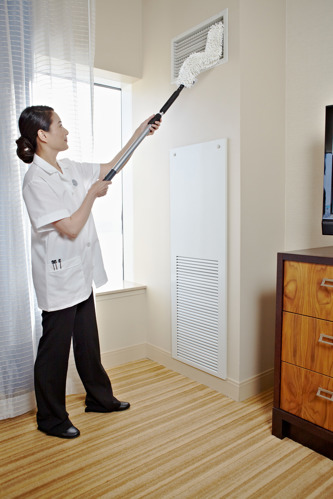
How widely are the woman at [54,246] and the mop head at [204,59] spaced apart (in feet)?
2.58

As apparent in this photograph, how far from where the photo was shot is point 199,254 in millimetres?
2361

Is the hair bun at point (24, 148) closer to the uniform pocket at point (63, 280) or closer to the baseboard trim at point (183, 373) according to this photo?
the uniform pocket at point (63, 280)

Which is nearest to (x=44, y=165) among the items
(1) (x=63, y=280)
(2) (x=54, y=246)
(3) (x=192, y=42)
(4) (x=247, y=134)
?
(2) (x=54, y=246)

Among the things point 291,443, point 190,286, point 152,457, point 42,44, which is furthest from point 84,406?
point 42,44

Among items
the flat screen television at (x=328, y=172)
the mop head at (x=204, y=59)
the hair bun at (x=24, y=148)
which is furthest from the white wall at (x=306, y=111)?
the hair bun at (x=24, y=148)

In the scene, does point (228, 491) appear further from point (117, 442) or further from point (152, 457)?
point (117, 442)

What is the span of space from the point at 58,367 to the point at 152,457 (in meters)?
0.57

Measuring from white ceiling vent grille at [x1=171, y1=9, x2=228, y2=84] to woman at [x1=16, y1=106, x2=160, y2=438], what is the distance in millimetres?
913

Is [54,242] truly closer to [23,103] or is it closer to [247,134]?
[23,103]

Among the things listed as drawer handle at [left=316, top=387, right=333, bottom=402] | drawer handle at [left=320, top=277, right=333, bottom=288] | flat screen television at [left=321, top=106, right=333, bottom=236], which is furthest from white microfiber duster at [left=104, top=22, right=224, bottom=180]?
drawer handle at [left=316, top=387, right=333, bottom=402]

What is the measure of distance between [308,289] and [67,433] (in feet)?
4.04

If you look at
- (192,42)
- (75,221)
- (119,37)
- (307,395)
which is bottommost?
(307,395)

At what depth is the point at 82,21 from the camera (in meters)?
2.18

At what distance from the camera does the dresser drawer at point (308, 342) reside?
1644 mm
